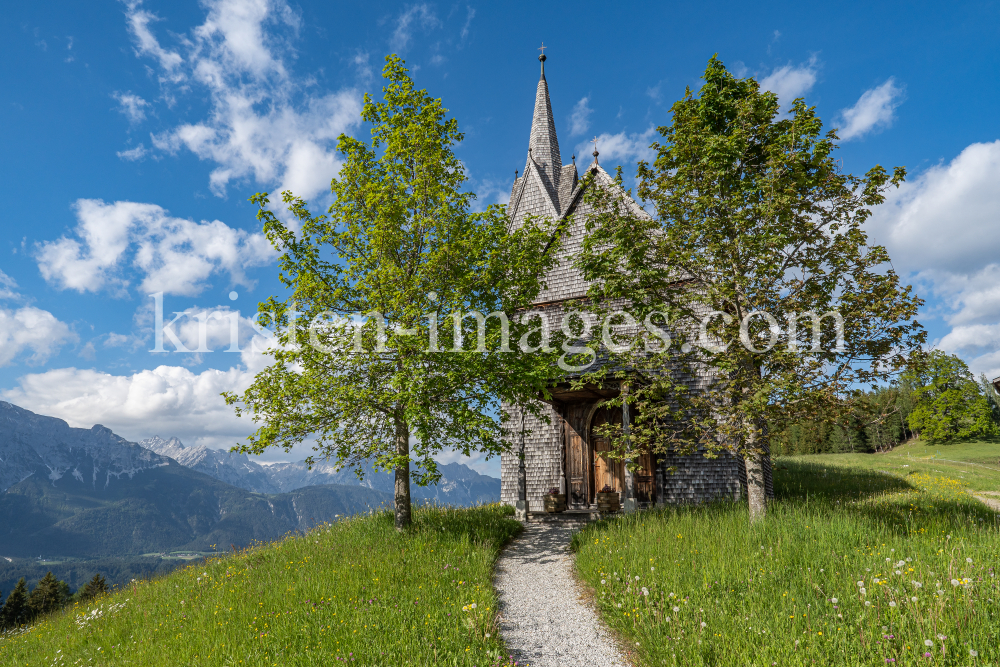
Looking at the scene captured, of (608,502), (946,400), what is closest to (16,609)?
(608,502)

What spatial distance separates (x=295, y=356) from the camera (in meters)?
10.7

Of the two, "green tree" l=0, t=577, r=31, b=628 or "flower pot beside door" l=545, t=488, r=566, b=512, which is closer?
"flower pot beside door" l=545, t=488, r=566, b=512

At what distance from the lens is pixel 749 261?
10273 mm

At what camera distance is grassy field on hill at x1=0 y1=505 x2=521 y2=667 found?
19.4ft

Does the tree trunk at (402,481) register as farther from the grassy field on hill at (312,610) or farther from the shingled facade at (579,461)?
the shingled facade at (579,461)

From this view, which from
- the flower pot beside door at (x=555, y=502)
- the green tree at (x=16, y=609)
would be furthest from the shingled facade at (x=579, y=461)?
the green tree at (x=16, y=609)

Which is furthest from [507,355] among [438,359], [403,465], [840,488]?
[840,488]

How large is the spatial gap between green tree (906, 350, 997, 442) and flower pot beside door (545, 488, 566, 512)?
32.2 feet

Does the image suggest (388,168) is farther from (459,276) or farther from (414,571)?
(414,571)

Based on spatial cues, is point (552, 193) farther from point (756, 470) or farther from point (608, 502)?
point (756, 470)

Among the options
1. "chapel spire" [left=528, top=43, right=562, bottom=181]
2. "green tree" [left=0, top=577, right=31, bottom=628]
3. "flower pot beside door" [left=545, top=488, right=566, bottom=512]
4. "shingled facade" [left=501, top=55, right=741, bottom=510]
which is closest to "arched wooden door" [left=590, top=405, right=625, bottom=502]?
"shingled facade" [left=501, top=55, right=741, bottom=510]

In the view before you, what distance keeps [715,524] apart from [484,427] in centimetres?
475

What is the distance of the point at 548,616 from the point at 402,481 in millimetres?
5219

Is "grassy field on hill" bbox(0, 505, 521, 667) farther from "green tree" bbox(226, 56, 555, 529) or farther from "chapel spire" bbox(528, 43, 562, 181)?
"chapel spire" bbox(528, 43, 562, 181)
